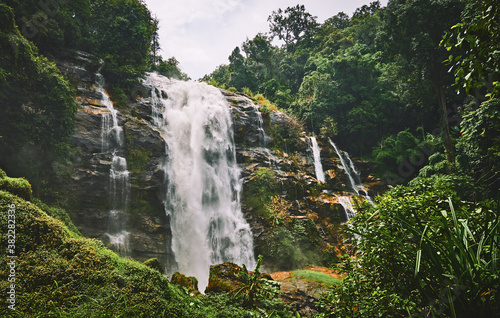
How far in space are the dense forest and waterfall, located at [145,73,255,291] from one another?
3147 millimetres

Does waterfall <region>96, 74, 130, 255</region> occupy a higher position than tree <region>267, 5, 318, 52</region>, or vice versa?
tree <region>267, 5, 318, 52</region>

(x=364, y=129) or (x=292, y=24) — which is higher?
(x=292, y=24)

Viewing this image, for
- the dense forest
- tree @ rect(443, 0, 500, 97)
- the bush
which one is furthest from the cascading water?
tree @ rect(443, 0, 500, 97)

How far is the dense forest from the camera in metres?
1.85

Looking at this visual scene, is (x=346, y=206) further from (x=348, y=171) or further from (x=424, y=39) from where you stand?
(x=424, y=39)

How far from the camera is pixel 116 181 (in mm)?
11195

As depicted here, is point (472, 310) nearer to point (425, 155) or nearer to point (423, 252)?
point (423, 252)

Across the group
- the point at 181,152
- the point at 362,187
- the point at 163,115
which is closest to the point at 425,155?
the point at 362,187

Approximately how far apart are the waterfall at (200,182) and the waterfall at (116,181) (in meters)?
1.84

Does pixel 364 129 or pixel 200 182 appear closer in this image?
pixel 200 182

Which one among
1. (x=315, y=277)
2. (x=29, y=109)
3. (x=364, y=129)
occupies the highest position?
(x=364, y=129)

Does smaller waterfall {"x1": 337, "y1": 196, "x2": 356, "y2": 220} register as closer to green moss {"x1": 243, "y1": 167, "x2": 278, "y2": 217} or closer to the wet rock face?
green moss {"x1": 243, "y1": 167, "x2": 278, "y2": 217}

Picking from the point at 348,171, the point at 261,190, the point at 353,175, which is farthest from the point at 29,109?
the point at 353,175

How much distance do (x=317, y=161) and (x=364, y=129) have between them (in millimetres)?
5540
